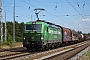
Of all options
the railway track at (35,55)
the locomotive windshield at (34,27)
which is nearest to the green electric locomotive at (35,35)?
the locomotive windshield at (34,27)

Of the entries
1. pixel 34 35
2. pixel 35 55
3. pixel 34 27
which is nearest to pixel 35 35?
pixel 34 35

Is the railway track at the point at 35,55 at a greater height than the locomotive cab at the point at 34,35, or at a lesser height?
lesser

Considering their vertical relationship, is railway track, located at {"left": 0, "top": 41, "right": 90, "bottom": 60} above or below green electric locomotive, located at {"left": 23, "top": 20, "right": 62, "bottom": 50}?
below

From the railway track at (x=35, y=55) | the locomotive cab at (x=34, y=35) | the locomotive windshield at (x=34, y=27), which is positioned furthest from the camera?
the locomotive windshield at (x=34, y=27)

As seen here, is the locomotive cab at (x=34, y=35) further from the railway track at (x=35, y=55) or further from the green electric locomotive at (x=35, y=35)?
the railway track at (x=35, y=55)

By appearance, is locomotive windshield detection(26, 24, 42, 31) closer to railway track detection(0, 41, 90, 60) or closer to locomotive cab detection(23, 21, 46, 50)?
locomotive cab detection(23, 21, 46, 50)

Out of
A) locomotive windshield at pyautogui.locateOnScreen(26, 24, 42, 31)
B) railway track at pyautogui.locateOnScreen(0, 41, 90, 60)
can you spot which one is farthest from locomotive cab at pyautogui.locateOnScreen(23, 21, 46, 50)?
railway track at pyautogui.locateOnScreen(0, 41, 90, 60)

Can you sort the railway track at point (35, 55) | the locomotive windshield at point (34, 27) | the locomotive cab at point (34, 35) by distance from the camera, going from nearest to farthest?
the railway track at point (35, 55) < the locomotive cab at point (34, 35) < the locomotive windshield at point (34, 27)

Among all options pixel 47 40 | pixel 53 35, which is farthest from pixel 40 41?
pixel 53 35

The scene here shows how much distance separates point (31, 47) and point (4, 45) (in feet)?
32.6

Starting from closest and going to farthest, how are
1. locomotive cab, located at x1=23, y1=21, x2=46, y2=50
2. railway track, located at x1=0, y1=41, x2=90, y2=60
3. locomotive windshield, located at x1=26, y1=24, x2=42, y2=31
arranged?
railway track, located at x1=0, y1=41, x2=90, y2=60 < locomotive cab, located at x1=23, y1=21, x2=46, y2=50 < locomotive windshield, located at x1=26, y1=24, x2=42, y2=31

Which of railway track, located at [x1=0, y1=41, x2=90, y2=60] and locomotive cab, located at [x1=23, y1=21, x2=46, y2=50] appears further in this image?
locomotive cab, located at [x1=23, y1=21, x2=46, y2=50]

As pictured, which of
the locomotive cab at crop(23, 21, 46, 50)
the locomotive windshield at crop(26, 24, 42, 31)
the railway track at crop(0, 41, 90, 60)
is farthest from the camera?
the locomotive windshield at crop(26, 24, 42, 31)

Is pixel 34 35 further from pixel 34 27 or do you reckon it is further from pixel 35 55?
pixel 35 55
